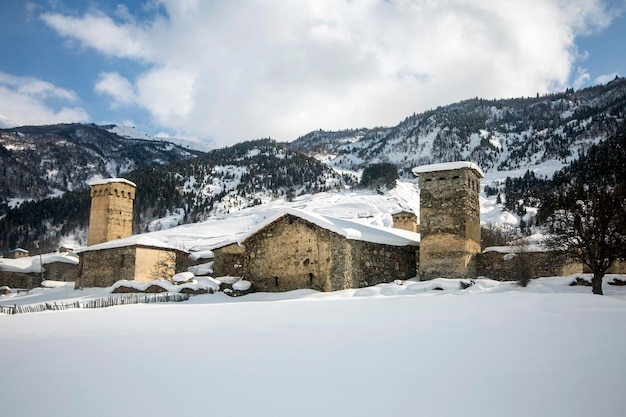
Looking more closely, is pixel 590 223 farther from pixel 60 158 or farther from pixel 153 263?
pixel 60 158

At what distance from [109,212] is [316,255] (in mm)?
21853

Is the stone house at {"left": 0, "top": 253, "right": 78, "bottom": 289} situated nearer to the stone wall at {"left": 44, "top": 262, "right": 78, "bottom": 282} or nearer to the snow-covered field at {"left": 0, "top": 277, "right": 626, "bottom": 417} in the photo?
the stone wall at {"left": 44, "top": 262, "right": 78, "bottom": 282}

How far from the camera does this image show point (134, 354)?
17.1 feet

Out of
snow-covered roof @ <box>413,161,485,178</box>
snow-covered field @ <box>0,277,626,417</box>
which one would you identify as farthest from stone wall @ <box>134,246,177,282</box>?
snow-covered field @ <box>0,277,626,417</box>

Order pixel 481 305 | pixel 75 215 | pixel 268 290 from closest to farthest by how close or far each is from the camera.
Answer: pixel 481 305, pixel 268 290, pixel 75 215

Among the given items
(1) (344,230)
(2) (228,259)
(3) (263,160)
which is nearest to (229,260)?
(2) (228,259)

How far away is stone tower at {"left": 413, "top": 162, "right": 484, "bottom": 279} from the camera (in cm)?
1852

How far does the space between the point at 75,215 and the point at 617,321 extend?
9123cm

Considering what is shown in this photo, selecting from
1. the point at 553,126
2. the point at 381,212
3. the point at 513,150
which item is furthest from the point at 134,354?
the point at 553,126

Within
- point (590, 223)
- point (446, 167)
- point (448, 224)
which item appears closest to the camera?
point (590, 223)

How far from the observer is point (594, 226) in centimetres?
1531

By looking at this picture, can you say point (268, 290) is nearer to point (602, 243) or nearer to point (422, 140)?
point (602, 243)

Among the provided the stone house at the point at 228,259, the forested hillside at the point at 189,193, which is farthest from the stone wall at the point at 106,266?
the forested hillside at the point at 189,193

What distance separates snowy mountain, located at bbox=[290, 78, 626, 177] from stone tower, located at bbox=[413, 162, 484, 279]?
306 feet
